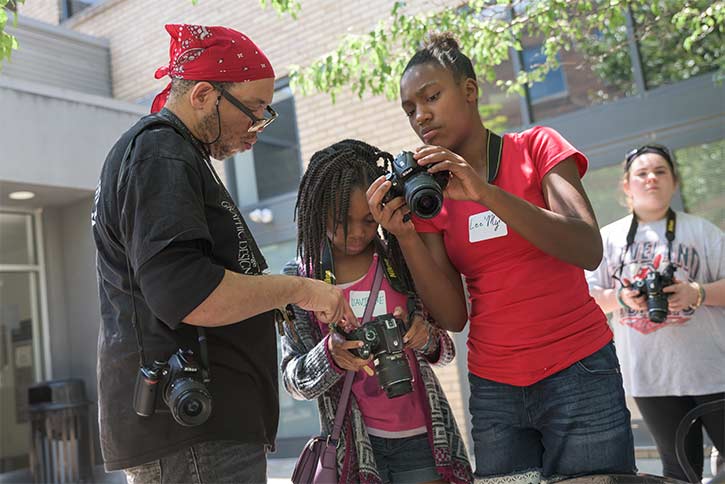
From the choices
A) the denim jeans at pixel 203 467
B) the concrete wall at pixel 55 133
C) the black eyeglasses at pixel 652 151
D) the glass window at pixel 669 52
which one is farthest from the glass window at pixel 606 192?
the concrete wall at pixel 55 133

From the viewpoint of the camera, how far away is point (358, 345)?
2.20m

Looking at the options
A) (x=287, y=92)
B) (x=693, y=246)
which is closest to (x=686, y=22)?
(x=693, y=246)

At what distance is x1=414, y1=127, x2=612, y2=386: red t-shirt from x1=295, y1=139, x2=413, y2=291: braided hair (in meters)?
0.40

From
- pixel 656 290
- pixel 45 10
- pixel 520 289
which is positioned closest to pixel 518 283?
pixel 520 289

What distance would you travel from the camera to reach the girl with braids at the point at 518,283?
6.59 ft

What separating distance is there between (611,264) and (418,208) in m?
1.91

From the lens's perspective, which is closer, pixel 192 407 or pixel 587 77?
pixel 192 407

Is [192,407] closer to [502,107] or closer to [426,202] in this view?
[426,202]

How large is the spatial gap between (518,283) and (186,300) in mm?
982

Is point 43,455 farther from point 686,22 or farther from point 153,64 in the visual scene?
point 686,22

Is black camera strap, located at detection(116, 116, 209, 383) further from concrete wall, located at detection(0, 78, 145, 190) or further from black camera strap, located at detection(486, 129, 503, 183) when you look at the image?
concrete wall, located at detection(0, 78, 145, 190)

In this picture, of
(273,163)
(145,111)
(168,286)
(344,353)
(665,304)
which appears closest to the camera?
(168,286)

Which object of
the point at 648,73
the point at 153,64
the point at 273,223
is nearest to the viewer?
the point at 648,73

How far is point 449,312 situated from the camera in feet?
→ 7.59
